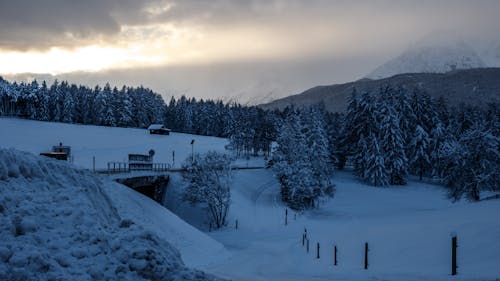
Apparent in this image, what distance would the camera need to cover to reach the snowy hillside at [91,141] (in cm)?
6512

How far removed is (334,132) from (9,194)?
78426 mm

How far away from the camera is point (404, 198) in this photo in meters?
60.6

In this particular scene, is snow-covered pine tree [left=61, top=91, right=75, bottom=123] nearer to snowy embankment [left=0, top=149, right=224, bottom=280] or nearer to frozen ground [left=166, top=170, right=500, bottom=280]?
frozen ground [left=166, top=170, right=500, bottom=280]

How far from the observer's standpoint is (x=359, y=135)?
246 ft

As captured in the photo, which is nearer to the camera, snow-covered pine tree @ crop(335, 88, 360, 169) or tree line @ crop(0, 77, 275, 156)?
snow-covered pine tree @ crop(335, 88, 360, 169)

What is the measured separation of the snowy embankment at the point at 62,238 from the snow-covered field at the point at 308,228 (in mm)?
119

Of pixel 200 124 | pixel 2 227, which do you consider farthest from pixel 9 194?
pixel 200 124

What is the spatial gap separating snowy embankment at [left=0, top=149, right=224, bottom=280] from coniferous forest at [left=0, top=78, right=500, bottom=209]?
42.5 metres

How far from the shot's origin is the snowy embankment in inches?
317

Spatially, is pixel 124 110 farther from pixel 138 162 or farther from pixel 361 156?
pixel 138 162

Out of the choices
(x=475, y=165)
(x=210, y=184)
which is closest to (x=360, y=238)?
(x=210, y=184)

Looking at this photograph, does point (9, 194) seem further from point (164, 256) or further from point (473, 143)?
point (473, 143)

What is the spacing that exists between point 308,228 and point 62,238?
37008 mm

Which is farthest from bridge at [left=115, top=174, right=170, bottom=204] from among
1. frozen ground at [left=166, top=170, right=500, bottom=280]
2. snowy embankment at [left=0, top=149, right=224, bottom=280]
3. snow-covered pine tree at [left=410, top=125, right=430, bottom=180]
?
snow-covered pine tree at [left=410, top=125, right=430, bottom=180]
